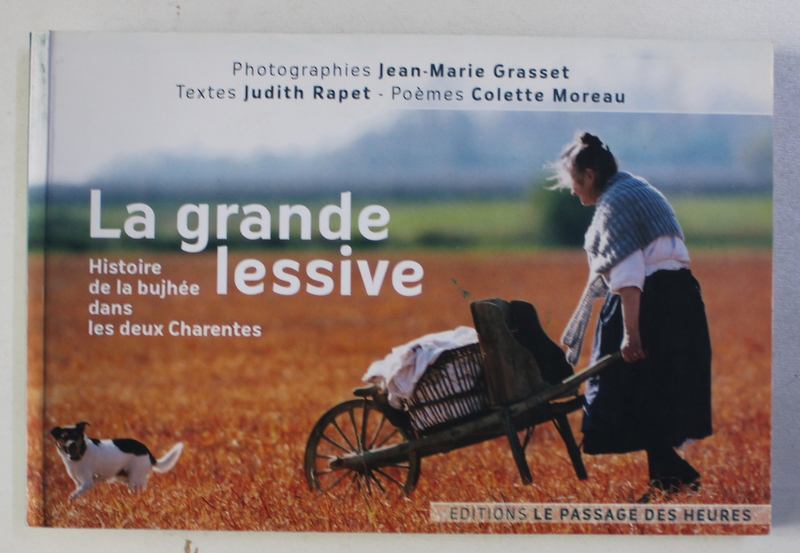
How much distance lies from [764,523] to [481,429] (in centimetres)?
146

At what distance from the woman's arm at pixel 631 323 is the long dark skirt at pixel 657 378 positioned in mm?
28

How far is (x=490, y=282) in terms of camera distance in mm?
3791

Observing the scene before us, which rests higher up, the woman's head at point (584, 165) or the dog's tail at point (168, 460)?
the woman's head at point (584, 165)

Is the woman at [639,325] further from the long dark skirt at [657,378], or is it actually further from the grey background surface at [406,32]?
the grey background surface at [406,32]

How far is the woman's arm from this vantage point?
145 inches

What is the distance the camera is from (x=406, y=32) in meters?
3.85

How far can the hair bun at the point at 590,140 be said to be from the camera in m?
3.76

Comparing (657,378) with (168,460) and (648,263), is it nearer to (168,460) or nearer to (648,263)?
(648,263)

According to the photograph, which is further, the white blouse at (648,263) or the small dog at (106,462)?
the small dog at (106,462)

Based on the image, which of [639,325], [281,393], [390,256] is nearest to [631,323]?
[639,325]

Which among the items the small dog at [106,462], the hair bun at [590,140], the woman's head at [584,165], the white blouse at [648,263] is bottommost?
the small dog at [106,462]

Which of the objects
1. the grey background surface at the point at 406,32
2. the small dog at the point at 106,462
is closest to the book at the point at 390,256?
the small dog at the point at 106,462

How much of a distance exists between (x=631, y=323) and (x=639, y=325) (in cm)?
4

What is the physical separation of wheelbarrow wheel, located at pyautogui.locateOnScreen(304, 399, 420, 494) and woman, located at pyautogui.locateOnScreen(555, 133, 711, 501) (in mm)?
945
